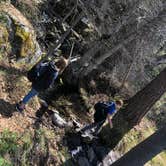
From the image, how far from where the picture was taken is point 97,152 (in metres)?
11.3

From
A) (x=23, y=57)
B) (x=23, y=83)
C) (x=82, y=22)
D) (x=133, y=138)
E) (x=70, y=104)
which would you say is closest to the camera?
(x=23, y=83)

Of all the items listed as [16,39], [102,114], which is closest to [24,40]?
[16,39]

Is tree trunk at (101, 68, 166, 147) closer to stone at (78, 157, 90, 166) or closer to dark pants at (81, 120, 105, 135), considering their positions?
dark pants at (81, 120, 105, 135)

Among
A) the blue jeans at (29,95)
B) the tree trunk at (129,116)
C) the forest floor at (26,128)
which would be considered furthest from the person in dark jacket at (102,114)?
the blue jeans at (29,95)

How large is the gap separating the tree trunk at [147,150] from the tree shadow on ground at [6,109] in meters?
3.18

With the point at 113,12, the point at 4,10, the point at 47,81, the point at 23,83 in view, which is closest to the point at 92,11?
the point at 113,12

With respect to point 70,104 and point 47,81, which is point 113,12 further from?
point 47,81

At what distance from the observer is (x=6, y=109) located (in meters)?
9.90

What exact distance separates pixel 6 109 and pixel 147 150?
149 inches

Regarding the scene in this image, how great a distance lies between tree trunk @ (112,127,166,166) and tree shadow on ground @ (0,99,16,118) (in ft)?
10.4

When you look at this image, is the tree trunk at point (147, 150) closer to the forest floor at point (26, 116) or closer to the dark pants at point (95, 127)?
the forest floor at point (26, 116)

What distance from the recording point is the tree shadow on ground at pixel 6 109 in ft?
32.0

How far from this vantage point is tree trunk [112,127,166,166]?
868 centimetres

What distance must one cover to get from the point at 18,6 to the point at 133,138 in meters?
6.53
